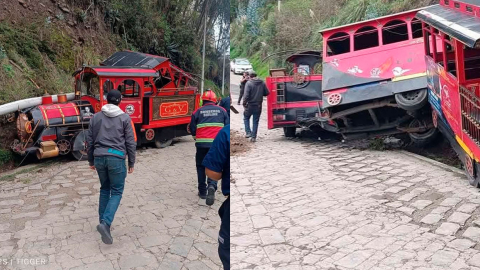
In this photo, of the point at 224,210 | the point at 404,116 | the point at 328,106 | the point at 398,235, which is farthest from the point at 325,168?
the point at 224,210

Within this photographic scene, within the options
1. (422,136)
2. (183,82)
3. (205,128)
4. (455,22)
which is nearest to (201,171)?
(205,128)

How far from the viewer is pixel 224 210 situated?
5.92ft

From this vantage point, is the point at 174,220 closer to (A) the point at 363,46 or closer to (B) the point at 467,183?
(B) the point at 467,183

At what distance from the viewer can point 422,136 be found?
5.99 m

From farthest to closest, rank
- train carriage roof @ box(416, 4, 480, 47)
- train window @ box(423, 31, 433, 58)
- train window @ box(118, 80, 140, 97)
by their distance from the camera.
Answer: train window @ box(118, 80, 140, 97) → train window @ box(423, 31, 433, 58) → train carriage roof @ box(416, 4, 480, 47)

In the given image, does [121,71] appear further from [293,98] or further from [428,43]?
[428,43]

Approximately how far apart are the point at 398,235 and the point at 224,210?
196cm

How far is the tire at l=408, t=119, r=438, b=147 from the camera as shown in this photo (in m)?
5.90

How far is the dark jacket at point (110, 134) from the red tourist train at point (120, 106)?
304cm

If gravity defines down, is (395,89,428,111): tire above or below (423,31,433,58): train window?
below

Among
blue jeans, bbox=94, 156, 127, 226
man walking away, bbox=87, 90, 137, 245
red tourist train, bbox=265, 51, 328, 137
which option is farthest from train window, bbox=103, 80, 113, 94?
blue jeans, bbox=94, 156, 127, 226

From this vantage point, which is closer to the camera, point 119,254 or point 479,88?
point 119,254

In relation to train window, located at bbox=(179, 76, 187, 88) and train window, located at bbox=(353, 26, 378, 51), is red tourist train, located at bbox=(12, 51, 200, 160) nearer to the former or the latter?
train window, located at bbox=(179, 76, 187, 88)

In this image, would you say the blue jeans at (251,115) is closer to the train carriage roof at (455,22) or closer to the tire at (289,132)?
the tire at (289,132)
